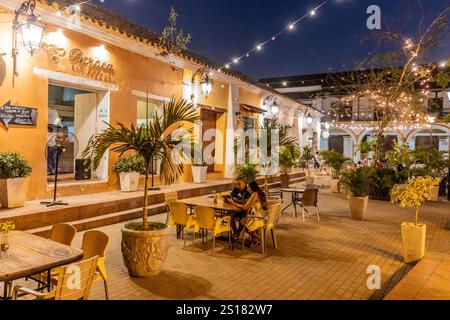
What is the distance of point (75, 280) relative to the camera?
3.04 m

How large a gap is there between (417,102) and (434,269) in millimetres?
13080

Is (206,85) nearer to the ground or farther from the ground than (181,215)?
farther from the ground

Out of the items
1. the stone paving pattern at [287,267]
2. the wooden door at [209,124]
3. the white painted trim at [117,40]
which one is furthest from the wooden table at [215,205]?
the wooden door at [209,124]

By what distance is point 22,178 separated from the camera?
6.87 meters

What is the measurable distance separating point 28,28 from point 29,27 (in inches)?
1.2

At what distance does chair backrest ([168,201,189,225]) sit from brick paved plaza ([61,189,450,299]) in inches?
18.1

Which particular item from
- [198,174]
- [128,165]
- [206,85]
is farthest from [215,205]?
[206,85]

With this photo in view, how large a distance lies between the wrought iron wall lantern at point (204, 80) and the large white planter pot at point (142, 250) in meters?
8.10

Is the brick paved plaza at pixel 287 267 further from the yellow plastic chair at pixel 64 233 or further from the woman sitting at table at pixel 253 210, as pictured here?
the yellow plastic chair at pixel 64 233

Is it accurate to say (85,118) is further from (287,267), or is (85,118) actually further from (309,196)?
(287,267)

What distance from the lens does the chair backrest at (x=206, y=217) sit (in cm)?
605

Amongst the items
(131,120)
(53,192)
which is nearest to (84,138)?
(131,120)

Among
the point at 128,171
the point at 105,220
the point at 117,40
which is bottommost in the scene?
the point at 105,220

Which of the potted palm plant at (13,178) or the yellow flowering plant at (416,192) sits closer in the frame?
the yellow flowering plant at (416,192)
